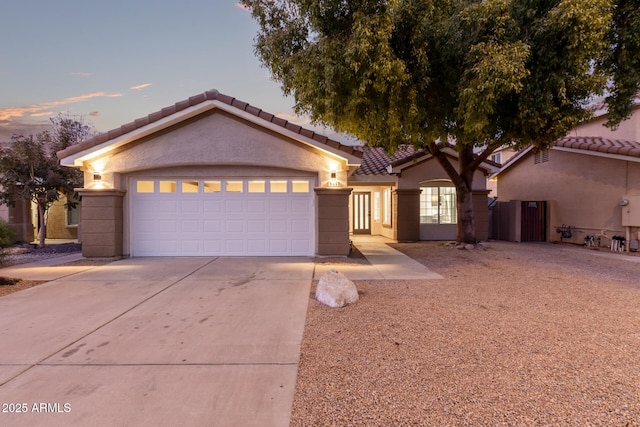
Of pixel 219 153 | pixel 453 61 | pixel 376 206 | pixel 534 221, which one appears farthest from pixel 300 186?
pixel 534 221

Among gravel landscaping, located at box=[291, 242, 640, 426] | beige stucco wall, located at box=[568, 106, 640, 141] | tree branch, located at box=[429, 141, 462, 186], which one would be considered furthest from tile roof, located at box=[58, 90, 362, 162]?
beige stucco wall, located at box=[568, 106, 640, 141]

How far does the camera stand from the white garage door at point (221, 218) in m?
10.6

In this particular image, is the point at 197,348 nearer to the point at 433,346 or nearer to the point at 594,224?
Answer: the point at 433,346

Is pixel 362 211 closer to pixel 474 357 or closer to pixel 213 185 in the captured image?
pixel 213 185

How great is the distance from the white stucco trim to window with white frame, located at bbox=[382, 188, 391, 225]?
23.5 ft

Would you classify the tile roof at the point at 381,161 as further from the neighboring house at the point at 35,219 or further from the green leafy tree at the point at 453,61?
the neighboring house at the point at 35,219

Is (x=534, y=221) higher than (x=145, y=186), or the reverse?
(x=145, y=186)

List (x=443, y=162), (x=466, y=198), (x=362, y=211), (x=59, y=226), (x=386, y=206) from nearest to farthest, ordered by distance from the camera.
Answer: (x=443, y=162) → (x=466, y=198) → (x=59, y=226) → (x=386, y=206) → (x=362, y=211)

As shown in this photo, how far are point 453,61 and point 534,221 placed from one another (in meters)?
9.81

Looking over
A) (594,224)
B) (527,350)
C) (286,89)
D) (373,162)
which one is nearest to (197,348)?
(527,350)

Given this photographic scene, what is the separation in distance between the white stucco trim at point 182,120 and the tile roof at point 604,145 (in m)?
9.07

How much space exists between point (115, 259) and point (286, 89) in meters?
6.87

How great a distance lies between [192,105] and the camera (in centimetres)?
945

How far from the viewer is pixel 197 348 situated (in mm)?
4027
